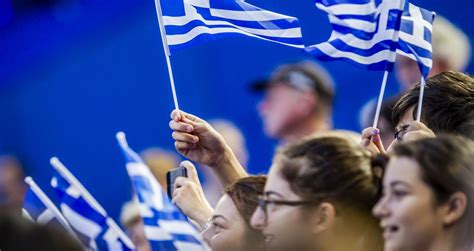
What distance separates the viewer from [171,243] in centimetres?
480

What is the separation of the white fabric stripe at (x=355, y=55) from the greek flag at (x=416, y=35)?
154 millimetres

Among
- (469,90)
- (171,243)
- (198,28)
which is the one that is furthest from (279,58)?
(171,243)

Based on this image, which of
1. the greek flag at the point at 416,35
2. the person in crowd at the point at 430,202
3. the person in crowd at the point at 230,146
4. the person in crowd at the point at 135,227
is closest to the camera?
the person in crowd at the point at 430,202

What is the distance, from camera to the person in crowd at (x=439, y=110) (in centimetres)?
547

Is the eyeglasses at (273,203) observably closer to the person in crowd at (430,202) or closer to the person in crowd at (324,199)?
the person in crowd at (324,199)

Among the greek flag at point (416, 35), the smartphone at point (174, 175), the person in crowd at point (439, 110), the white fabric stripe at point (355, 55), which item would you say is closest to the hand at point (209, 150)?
the smartphone at point (174, 175)

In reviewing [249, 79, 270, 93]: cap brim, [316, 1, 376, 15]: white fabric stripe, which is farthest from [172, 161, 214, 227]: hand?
[249, 79, 270, 93]: cap brim

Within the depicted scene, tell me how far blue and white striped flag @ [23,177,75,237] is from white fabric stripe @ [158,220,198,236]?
929 mm

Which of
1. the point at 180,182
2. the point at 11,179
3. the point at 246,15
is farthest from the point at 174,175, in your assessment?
the point at 11,179

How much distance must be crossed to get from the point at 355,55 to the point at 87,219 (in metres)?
1.26

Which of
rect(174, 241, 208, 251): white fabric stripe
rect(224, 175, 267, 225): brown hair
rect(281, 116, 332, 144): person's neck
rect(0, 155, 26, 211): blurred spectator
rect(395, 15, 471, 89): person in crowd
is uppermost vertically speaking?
rect(174, 241, 208, 251): white fabric stripe

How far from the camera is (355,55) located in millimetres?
5789

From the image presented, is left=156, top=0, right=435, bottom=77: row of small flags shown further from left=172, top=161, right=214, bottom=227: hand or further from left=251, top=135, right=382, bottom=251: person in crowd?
left=251, top=135, right=382, bottom=251: person in crowd

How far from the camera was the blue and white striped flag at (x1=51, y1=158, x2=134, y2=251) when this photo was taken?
17.6 ft
